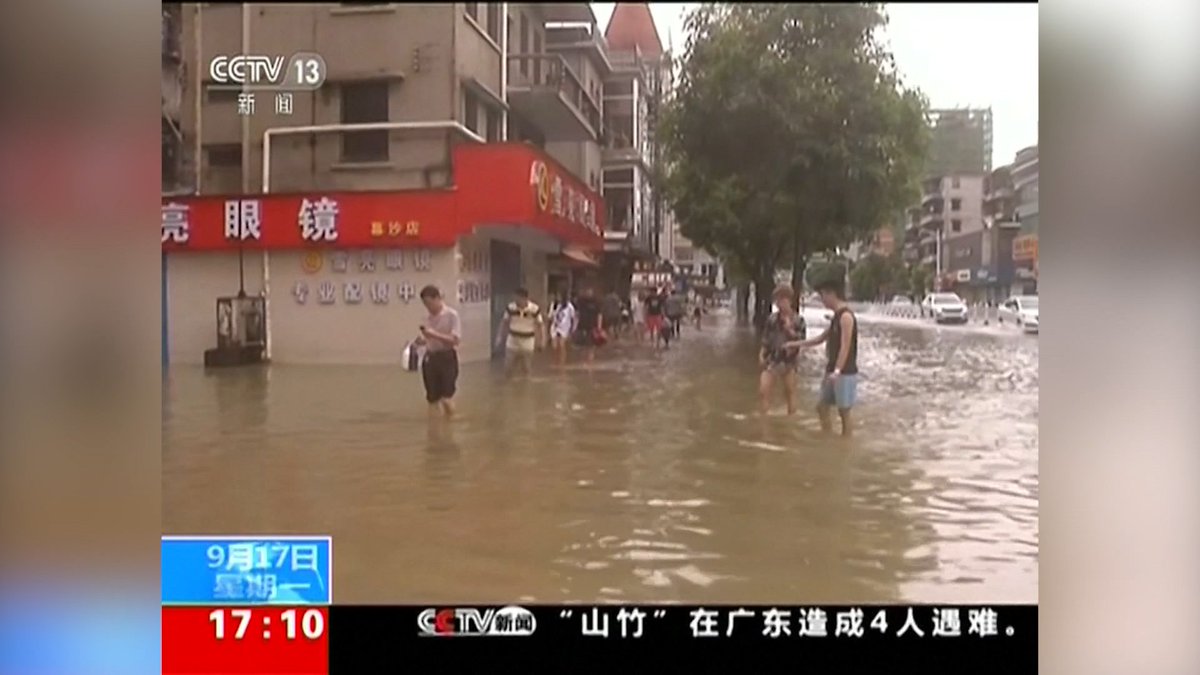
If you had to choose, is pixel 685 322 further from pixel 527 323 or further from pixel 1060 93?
pixel 1060 93

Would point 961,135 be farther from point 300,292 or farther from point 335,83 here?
point 300,292

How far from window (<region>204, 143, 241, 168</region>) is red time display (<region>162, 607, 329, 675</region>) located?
740 millimetres

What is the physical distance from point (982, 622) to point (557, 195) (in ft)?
3.31

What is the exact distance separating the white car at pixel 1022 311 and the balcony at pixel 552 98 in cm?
77

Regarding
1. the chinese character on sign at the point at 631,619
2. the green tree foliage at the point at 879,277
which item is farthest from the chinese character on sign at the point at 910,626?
the green tree foliage at the point at 879,277

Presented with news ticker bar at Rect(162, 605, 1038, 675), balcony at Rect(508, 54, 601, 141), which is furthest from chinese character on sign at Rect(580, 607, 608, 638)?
balcony at Rect(508, 54, 601, 141)

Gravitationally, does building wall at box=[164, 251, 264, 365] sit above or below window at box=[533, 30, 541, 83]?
below

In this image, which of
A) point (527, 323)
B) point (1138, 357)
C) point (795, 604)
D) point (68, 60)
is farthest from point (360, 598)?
point (1138, 357)

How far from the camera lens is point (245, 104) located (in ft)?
5.92

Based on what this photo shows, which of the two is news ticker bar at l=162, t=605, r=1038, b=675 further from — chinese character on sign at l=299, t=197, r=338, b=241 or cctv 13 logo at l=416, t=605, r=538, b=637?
chinese character on sign at l=299, t=197, r=338, b=241

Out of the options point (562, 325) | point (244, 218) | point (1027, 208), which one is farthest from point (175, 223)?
point (1027, 208)

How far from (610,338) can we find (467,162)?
15.4 inches

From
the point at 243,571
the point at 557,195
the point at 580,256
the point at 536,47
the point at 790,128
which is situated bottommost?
the point at 243,571

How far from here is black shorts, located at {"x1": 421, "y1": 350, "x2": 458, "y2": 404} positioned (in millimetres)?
1839
